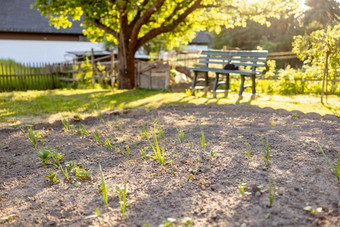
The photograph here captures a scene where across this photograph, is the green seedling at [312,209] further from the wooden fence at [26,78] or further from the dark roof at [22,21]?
the dark roof at [22,21]

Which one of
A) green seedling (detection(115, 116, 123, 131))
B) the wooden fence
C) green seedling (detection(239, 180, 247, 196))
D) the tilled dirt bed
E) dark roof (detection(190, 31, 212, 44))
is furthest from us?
dark roof (detection(190, 31, 212, 44))

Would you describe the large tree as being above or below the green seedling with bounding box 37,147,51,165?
above

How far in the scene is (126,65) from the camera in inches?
473

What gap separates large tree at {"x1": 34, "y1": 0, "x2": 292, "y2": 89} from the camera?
1034cm

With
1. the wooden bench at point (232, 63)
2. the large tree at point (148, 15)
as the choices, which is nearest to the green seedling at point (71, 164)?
the wooden bench at point (232, 63)

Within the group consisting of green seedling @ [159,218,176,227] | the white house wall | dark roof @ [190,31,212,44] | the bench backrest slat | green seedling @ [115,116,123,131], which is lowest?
green seedling @ [159,218,176,227]

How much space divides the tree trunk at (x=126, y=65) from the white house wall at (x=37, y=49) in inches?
544

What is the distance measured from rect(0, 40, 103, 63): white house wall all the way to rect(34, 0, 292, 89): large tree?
474 inches

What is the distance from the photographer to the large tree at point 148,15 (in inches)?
407

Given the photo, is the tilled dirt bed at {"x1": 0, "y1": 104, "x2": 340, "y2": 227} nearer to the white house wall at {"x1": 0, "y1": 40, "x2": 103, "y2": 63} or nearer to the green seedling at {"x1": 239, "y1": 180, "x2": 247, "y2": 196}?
the green seedling at {"x1": 239, "y1": 180, "x2": 247, "y2": 196}

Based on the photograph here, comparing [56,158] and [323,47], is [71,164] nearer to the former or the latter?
[56,158]

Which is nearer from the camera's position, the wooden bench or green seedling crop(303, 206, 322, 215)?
green seedling crop(303, 206, 322, 215)

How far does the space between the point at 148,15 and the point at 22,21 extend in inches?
684

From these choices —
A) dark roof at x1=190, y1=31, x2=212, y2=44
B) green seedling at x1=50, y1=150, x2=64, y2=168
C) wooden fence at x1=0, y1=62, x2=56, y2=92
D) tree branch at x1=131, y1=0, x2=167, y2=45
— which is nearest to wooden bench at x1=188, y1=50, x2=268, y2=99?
tree branch at x1=131, y1=0, x2=167, y2=45
